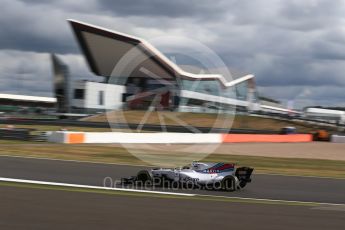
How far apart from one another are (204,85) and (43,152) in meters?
78.0

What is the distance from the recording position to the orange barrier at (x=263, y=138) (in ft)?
121

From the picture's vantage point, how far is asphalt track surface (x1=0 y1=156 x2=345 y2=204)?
1052 cm

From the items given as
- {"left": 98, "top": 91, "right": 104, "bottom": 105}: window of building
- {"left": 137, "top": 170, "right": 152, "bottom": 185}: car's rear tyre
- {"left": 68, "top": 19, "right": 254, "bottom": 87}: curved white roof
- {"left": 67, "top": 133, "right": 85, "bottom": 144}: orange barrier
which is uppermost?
{"left": 68, "top": 19, "right": 254, "bottom": 87}: curved white roof

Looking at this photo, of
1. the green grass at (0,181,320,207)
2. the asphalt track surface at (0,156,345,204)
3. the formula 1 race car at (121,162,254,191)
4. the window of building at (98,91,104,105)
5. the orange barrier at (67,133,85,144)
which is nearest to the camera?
the green grass at (0,181,320,207)

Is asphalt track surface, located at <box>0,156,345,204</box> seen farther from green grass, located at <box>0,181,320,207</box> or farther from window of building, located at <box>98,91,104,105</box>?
window of building, located at <box>98,91,104,105</box>

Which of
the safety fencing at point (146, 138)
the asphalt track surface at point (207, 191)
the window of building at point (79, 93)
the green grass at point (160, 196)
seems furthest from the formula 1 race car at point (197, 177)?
the window of building at point (79, 93)

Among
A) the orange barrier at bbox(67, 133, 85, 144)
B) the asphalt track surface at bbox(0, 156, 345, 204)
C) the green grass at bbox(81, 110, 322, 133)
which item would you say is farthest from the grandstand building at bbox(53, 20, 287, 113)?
the asphalt track surface at bbox(0, 156, 345, 204)

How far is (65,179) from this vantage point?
1161 centimetres

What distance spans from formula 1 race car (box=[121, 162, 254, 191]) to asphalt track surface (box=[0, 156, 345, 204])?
245 millimetres

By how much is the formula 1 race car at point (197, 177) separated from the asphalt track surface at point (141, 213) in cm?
172

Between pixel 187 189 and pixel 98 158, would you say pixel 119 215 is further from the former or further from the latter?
pixel 98 158

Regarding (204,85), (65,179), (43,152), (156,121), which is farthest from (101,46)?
(65,179)

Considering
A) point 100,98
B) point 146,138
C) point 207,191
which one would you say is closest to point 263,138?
point 146,138

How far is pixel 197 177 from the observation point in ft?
34.8
